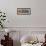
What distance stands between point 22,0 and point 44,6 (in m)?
0.62

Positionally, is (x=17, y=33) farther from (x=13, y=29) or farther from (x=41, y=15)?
(x=41, y=15)

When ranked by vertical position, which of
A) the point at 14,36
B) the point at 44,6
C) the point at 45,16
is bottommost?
the point at 14,36

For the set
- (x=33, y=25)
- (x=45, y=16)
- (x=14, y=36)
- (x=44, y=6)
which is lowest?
(x=14, y=36)

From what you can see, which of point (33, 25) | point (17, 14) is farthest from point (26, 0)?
point (33, 25)

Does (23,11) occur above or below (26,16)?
above

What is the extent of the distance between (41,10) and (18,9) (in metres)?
0.63

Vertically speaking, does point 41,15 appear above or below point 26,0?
below

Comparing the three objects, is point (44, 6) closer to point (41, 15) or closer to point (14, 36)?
point (41, 15)

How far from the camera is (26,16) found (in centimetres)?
369

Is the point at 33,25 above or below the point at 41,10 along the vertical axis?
below

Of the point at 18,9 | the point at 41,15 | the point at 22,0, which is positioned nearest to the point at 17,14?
the point at 18,9

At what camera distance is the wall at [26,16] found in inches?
145

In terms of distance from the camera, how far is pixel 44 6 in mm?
3680

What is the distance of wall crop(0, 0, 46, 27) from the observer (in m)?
3.67
